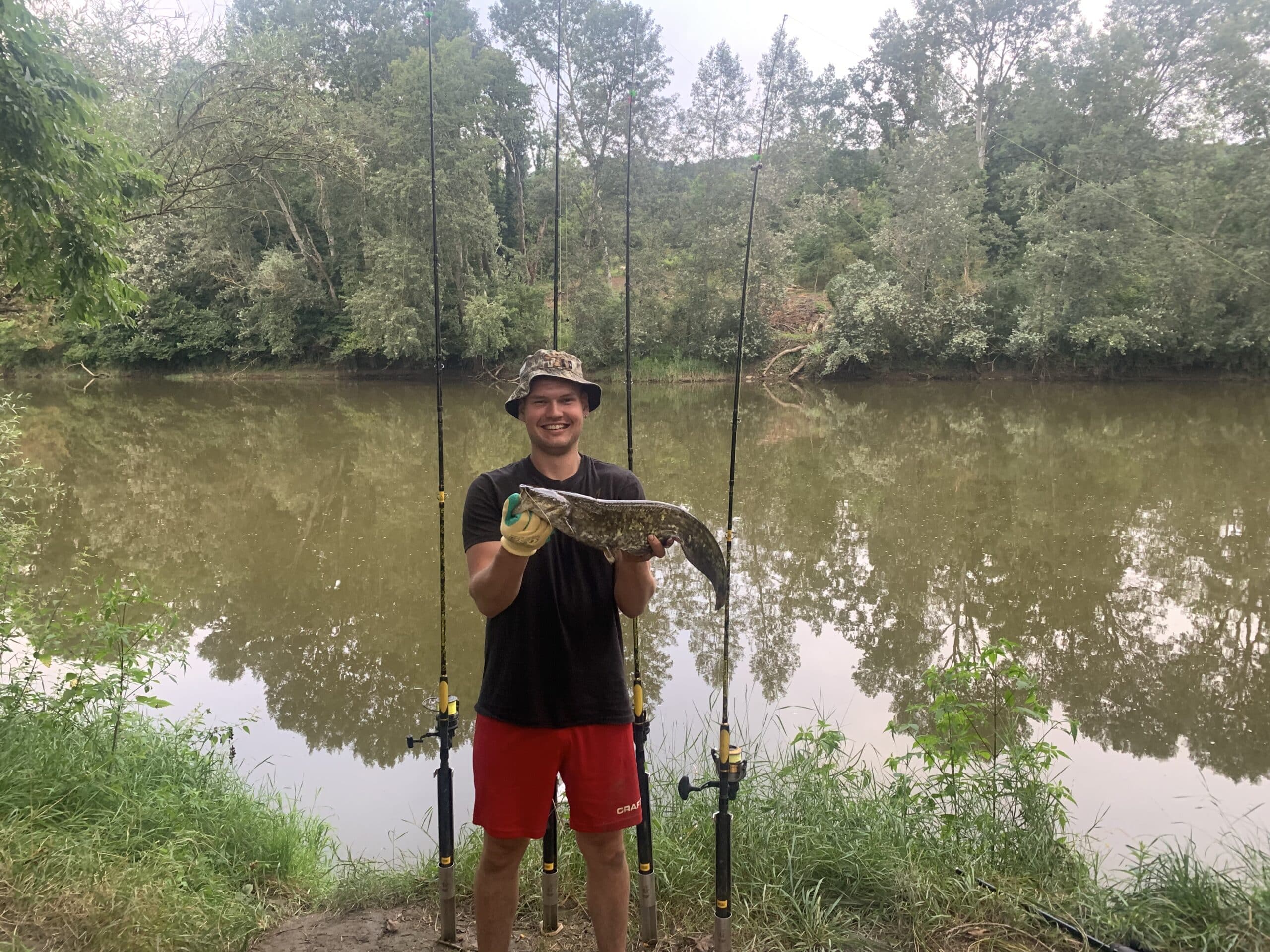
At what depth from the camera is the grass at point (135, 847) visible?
2527 mm

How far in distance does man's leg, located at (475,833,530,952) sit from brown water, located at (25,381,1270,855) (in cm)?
191

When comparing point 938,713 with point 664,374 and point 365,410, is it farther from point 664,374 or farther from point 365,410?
point 664,374

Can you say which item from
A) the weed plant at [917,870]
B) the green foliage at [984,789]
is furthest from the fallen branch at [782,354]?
the weed plant at [917,870]

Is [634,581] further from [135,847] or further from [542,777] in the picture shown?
[135,847]

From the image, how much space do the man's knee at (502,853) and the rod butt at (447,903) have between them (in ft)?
1.61

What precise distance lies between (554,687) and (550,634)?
149 mm

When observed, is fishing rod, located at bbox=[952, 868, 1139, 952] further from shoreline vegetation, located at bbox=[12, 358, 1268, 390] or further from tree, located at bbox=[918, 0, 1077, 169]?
tree, located at bbox=[918, 0, 1077, 169]

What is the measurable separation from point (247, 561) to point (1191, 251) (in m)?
26.3

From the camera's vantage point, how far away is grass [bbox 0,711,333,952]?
2527mm

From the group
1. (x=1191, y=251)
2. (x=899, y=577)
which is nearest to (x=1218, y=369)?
(x=1191, y=251)

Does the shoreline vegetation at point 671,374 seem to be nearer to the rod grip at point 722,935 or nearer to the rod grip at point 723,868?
the rod grip at point 723,868

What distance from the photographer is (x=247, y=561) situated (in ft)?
30.2

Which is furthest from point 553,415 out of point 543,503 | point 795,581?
point 795,581

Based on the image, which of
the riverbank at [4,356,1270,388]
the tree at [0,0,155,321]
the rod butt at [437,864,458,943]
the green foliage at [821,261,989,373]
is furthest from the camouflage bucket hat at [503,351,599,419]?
the green foliage at [821,261,989,373]
